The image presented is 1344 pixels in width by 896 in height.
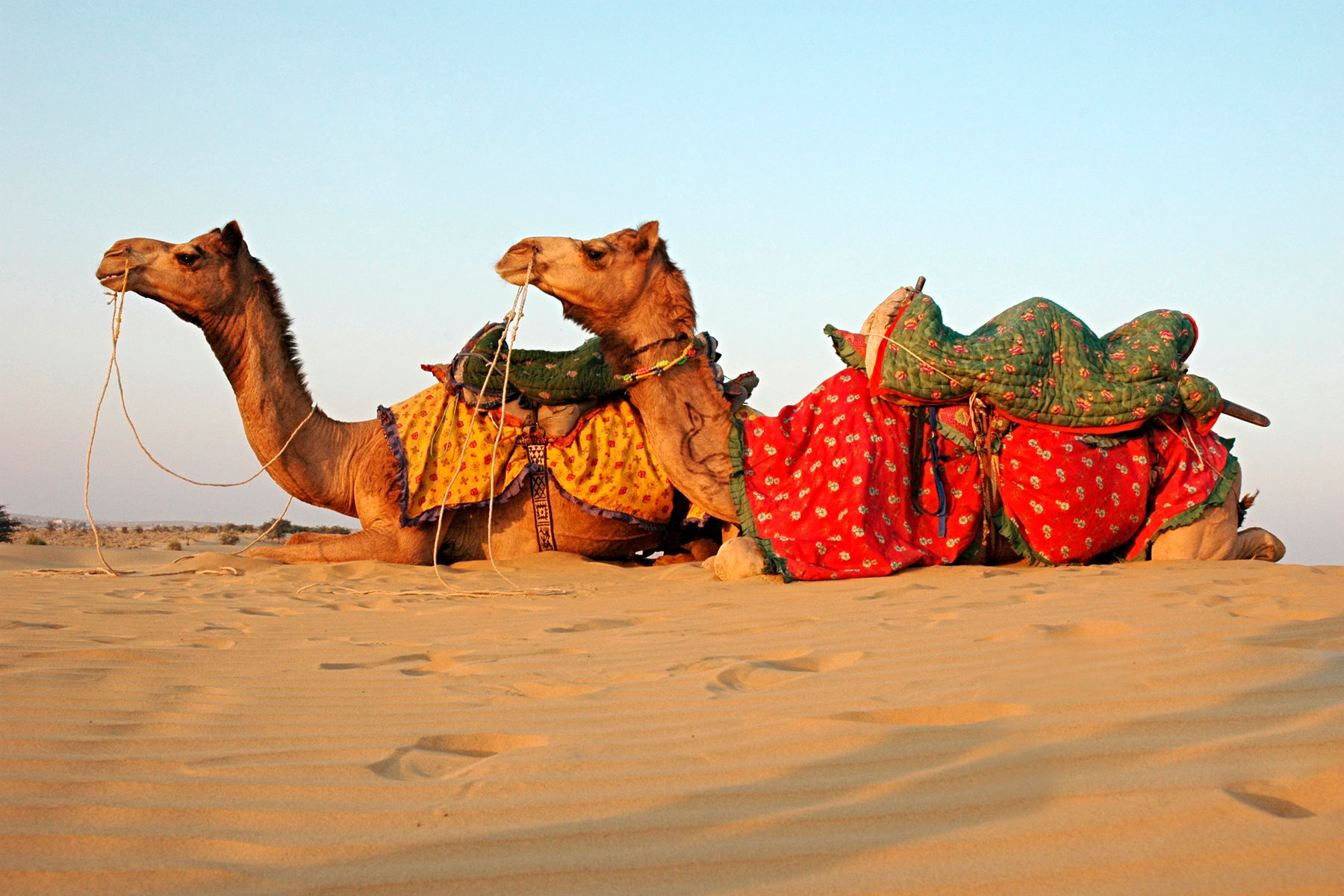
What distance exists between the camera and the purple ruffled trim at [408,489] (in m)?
6.60

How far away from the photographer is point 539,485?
6.65 metres

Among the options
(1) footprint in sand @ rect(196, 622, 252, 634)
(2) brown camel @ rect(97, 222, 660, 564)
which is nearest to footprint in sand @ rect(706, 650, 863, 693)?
(1) footprint in sand @ rect(196, 622, 252, 634)

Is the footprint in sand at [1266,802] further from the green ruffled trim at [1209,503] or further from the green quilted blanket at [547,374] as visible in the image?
the green quilted blanket at [547,374]

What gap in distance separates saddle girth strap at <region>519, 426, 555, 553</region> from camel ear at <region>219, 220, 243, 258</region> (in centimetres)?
208

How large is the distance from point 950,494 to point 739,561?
47.6 inches

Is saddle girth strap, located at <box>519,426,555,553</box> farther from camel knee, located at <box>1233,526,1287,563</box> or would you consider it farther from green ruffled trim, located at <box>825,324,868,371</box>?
camel knee, located at <box>1233,526,1287,563</box>

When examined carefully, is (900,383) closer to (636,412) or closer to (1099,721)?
(636,412)

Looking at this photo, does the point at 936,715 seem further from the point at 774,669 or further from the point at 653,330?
the point at 653,330

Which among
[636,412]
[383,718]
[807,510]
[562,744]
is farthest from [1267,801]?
[636,412]

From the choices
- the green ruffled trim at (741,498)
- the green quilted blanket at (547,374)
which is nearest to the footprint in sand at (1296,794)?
the green ruffled trim at (741,498)

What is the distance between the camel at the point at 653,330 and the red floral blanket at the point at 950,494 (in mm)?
336

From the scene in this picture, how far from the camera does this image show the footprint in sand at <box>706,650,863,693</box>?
2621 mm

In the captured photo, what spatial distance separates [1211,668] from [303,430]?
5.72 meters

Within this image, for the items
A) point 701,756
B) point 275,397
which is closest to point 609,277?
point 275,397
